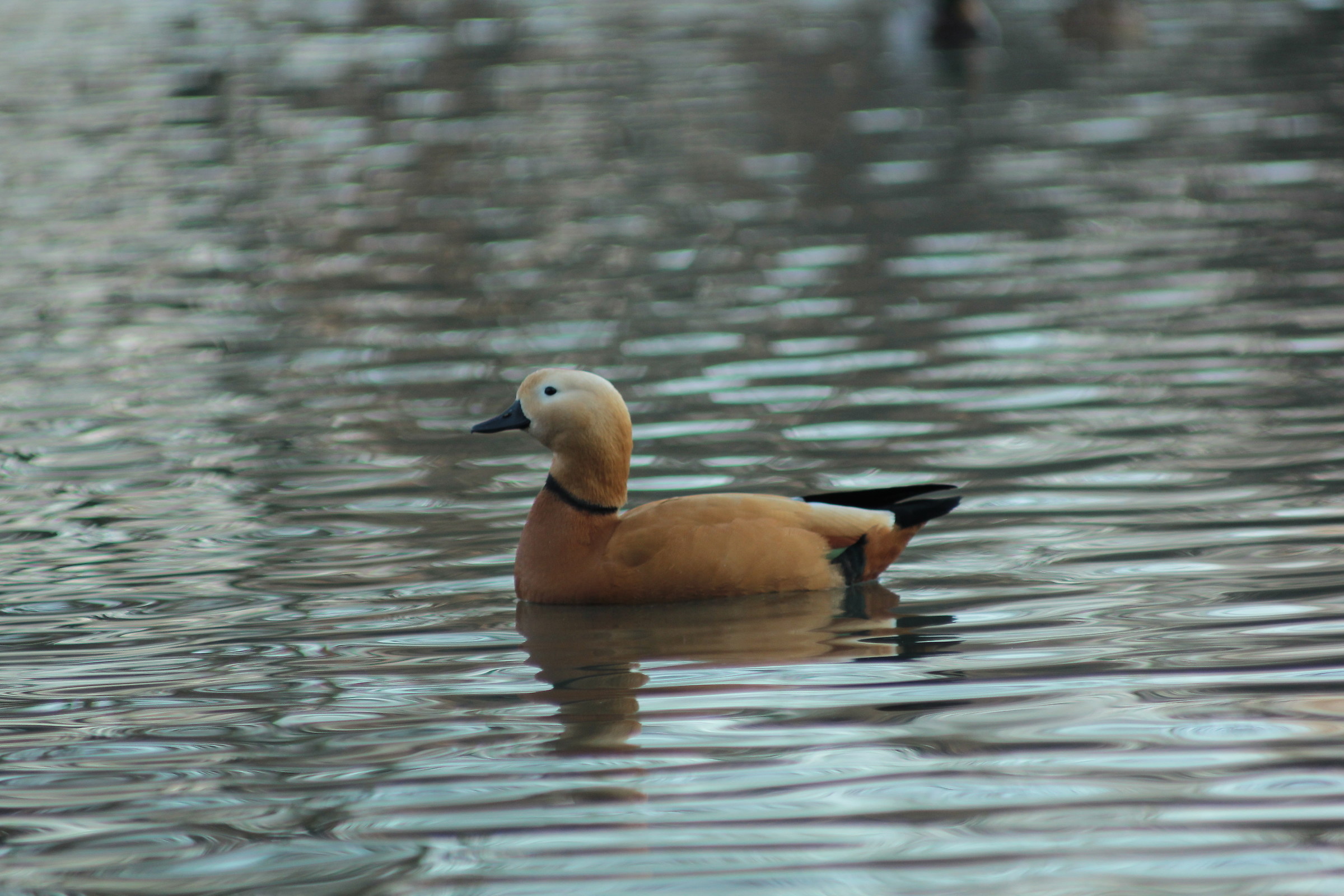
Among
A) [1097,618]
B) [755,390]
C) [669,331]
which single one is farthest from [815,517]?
[669,331]

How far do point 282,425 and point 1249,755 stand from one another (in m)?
6.51

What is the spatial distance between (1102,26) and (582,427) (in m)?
23.3

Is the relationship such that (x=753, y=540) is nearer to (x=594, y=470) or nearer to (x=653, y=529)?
(x=653, y=529)

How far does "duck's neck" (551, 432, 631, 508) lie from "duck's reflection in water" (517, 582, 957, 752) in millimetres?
421

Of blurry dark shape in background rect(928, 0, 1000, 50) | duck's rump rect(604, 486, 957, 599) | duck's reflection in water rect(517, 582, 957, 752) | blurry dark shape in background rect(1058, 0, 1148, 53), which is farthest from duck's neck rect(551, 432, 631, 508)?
blurry dark shape in background rect(928, 0, 1000, 50)

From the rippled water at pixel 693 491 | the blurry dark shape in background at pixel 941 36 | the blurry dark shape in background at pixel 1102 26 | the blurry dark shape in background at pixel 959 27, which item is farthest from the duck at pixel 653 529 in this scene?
the blurry dark shape in background at pixel 959 27

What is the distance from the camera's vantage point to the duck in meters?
6.32

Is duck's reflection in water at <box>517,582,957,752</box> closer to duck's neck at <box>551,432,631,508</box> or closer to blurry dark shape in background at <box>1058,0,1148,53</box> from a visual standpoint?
duck's neck at <box>551,432,631,508</box>

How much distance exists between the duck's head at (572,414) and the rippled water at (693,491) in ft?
2.08

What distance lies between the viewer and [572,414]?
6441 mm

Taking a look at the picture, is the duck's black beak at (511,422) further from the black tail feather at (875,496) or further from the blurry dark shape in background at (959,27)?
the blurry dark shape in background at (959,27)

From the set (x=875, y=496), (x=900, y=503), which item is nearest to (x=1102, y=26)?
(x=900, y=503)

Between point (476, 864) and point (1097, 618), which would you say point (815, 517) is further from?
point (476, 864)

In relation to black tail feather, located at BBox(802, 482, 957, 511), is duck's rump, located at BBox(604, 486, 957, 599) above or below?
below
